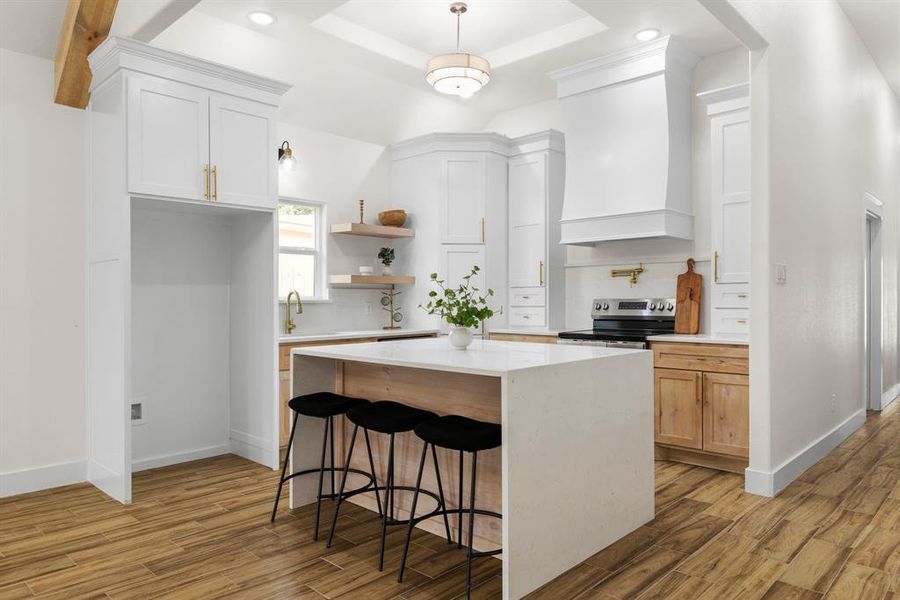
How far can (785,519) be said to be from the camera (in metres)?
3.12

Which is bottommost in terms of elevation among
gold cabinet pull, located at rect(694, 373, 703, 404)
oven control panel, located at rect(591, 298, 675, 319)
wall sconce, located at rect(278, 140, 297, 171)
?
gold cabinet pull, located at rect(694, 373, 703, 404)

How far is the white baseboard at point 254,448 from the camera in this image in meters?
4.11

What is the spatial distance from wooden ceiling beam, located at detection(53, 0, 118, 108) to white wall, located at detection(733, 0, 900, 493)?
358cm

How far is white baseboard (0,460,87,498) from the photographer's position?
138 inches

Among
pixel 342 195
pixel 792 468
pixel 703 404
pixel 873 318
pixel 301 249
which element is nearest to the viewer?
pixel 792 468

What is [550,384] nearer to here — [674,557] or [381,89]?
[674,557]

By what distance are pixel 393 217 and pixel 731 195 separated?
113 inches

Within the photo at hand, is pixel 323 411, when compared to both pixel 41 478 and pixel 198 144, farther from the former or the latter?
pixel 41 478

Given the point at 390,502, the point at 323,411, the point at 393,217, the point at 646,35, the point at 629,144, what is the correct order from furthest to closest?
the point at 393,217 → the point at 629,144 → the point at 646,35 → the point at 390,502 → the point at 323,411

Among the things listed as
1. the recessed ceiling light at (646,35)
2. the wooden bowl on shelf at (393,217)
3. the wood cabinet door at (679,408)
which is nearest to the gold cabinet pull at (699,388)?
→ the wood cabinet door at (679,408)

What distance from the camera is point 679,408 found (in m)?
4.18

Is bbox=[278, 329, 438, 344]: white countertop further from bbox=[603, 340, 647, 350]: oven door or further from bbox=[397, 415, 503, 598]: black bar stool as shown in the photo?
bbox=[397, 415, 503, 598]: black bar stool

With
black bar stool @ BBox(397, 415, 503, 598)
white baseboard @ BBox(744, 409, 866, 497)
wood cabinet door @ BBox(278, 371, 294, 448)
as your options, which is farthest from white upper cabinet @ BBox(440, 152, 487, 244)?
black bar stool @ BBox(397, 415, 503, 598)

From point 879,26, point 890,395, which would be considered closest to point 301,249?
point 879,26
